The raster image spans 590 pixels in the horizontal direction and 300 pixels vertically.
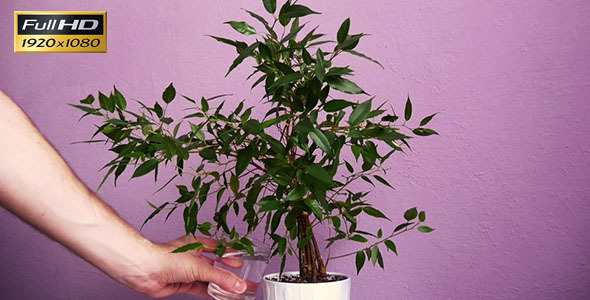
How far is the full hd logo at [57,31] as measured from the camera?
55.7 inches

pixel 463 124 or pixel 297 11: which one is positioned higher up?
pixel 297 11

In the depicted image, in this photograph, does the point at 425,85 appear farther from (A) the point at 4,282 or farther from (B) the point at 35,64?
(A) the point at 4,282

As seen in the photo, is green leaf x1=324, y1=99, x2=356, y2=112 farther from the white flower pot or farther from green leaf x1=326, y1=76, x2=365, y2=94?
the white flower pot

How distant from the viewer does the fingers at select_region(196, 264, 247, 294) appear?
3.64 ft

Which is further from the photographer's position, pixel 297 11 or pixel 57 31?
pixel 57 31

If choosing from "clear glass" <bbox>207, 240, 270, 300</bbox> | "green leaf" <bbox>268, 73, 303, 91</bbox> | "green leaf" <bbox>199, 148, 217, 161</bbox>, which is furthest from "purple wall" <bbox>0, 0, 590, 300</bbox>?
"green leaf" <bbox>268, 73, 303, 91</bbox>

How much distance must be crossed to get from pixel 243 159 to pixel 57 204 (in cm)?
41

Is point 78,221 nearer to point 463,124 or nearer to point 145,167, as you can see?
point 145,167

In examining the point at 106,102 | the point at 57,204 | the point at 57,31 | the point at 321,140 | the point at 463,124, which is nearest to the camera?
the point at 321,140

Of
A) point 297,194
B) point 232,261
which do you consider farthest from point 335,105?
point 232,261

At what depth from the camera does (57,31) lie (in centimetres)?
142

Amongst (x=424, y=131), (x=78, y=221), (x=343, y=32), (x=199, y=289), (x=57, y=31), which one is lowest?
(x=199, y=289)

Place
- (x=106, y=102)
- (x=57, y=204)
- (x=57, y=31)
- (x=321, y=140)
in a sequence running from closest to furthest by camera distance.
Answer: (x=321, y=140), (x=106, y=102), (x=57, y=204), (x=57, y=31)

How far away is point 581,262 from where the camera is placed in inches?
49.7
